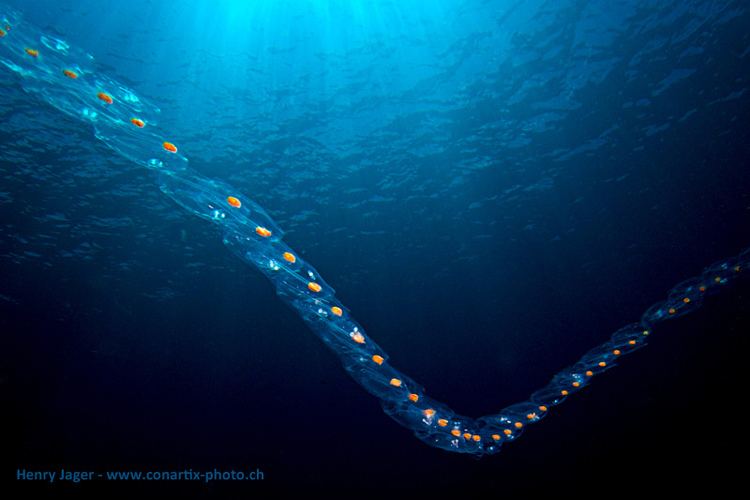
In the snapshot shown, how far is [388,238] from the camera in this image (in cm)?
860

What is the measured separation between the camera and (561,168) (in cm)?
786

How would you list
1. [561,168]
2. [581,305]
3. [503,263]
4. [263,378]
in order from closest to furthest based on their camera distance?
1. [561,168]
2. [503,263]
3. [581,305]
4. [263,378]

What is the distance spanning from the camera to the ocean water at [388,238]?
5.67 metres

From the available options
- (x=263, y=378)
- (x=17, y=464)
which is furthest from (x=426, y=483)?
(x=17, y=464)

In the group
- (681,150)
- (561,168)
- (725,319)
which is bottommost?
(725,319)

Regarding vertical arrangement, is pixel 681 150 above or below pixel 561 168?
below

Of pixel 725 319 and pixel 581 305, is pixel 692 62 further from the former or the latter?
pixel 725 319

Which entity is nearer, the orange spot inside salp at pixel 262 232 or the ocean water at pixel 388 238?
the orange spot inside salp at pixel 262 232

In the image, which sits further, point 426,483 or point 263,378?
point 426,483

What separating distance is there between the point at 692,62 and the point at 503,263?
5.51 m

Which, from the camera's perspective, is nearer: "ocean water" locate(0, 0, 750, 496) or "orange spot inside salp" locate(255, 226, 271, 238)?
"orange spot inside salp" locate(255, 226, 271, 238)

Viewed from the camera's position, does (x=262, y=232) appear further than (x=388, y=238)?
No

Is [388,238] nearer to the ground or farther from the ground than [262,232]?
farther from the ground

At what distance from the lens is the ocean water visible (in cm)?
567
